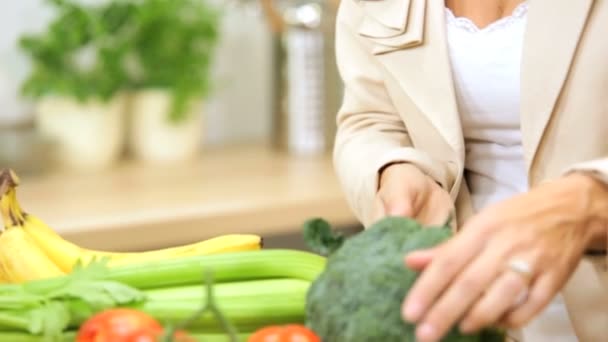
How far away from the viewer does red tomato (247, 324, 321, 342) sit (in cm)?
85

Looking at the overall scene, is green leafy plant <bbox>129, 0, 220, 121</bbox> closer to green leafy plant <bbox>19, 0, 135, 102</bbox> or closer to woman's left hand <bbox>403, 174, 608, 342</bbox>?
green leafy plant <bbox>19, 0, 135, 102</bbox>

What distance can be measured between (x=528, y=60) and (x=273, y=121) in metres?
1.63

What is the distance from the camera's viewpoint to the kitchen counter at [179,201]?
208cm

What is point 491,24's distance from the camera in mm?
1204

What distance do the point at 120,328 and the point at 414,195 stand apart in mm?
373

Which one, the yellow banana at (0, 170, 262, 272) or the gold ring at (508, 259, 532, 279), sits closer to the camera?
the gold ring at (508, 259, 532, 279)

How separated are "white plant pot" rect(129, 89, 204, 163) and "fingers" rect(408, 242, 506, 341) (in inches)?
70.3

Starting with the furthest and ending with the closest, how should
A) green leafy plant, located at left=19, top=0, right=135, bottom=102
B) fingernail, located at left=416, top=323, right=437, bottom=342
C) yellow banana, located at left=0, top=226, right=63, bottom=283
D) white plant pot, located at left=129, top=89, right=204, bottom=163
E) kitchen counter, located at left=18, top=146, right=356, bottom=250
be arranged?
white plant pot, located at left=129, top=89, right=204, bottom=163 < green leafy plant, located at left=19, top=0, right=135, bottom=102 < kitchen counter, located at left=18, top=146, right=356, bottom=250 < yellow banana, located at left=0, top=226, right=63, bottom=283 < fingernail, located at left=416, top=323, right=437, bottom=342

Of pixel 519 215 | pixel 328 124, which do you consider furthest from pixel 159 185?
pixel 519 215

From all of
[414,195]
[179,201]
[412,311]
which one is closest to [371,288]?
[412,311]

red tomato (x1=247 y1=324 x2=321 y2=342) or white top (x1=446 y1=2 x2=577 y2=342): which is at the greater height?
white top (x1=446 y1=2 x2=577 y2=342)

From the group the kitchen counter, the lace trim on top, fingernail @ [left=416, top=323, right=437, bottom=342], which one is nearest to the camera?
fingernail @ [left=416, top=323, right=437, bottom=342]

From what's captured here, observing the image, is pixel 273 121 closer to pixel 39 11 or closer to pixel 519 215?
pixel 39 11

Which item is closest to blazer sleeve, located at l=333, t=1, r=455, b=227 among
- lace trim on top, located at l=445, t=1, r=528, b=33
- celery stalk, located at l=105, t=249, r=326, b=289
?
lace trim on top, located at l=445, t=1, r=528, b=33
